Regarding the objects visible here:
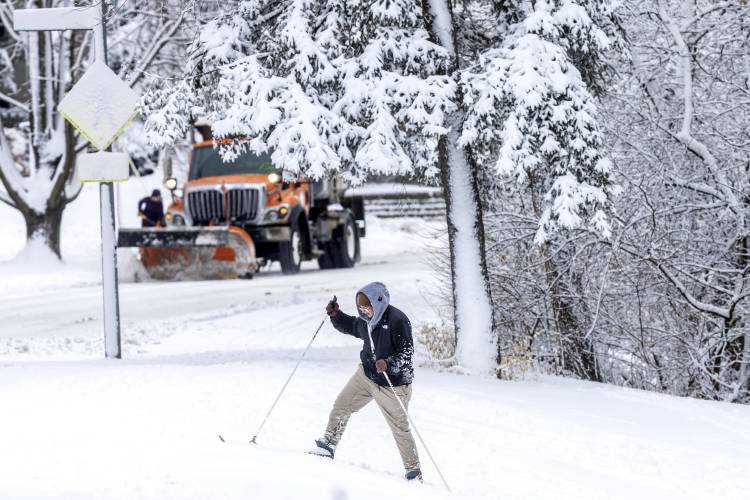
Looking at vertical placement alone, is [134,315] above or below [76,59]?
below

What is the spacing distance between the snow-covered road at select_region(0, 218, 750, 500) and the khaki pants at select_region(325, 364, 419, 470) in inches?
7.2

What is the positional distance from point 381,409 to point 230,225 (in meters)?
13.1

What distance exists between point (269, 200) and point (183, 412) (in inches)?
489

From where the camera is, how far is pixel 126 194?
4178cm

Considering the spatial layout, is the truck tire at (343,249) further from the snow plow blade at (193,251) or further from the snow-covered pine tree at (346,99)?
the snow-covered pine tree at (346,99)

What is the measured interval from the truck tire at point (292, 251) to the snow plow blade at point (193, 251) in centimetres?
96

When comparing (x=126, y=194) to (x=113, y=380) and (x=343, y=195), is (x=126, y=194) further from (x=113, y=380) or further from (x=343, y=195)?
(x=113, y=380)

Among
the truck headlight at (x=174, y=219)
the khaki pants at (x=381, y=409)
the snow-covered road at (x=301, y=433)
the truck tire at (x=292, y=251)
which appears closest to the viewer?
the snow-covered road at (x=301, y=433)

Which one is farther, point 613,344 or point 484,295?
point 613,344

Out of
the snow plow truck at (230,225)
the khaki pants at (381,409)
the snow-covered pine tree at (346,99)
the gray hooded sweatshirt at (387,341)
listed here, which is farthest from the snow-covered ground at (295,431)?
the snow plow truck at (230,225)

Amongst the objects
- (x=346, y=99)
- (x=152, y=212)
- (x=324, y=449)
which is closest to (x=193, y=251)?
(x=152, y=212)

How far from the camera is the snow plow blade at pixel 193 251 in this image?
18.3 meters

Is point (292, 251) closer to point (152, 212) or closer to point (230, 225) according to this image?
point (230, 225)

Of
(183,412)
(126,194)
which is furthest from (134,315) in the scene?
(126,194)
